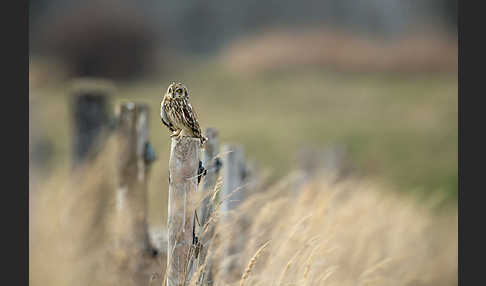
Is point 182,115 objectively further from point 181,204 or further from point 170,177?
point 181,204

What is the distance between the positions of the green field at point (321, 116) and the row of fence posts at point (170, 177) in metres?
1.48

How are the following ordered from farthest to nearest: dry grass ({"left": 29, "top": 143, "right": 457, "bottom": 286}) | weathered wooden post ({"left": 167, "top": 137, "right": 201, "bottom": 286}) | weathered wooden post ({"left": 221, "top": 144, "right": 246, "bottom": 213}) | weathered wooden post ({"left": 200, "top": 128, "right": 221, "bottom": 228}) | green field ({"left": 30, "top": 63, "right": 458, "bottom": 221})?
green field ({"left": 30, "top": 63, "right": 458, "bottom": 221}) < weathered wooden post ({"left": 221, "top": 144, "right": 246, "bottom": 213}) < dry grass ({"left": 29, "top": 143, "right": 457, "bottom": 286}) < weathered wooden post ({"left": 200, "top": 128, "right": 221, "bottom": 228}) < weathered wooden post ({"left": 167, "top": 137, "right": 201, "bottom": 286})

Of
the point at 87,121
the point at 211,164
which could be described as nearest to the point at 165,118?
the point at 211,164

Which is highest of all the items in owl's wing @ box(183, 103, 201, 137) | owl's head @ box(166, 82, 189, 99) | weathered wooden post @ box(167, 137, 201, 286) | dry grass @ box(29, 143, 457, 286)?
owl's head @ box(166, 82, 189, 99)

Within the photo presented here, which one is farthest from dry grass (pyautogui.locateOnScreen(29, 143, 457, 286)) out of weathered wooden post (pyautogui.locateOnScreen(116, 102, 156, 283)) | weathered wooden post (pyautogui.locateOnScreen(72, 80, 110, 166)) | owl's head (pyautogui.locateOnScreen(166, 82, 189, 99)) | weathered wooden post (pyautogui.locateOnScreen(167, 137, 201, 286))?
owl's head (pyautogui.locateOnScreen(166, 82, 189, 99))

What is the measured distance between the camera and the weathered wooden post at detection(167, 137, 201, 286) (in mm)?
2072

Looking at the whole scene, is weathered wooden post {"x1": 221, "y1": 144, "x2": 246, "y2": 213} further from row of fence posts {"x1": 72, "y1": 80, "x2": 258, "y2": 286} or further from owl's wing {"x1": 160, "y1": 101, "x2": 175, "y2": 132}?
owl's wing {"x1": 160, "y1": 101, "x2": 175, "y2": 132}

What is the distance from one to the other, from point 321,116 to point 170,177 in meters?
11.9

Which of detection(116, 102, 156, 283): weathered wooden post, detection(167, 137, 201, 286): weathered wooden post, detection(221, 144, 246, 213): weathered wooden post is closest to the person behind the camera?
detection(167, 137, 201, 286): weathered wooden post

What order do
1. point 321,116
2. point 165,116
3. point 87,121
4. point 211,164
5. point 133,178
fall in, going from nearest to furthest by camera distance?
1. point 165,116
2. point 211,164
3. point 133,178
4. point 87,121
5. point 321,116

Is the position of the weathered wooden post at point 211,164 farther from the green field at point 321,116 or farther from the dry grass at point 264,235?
the green field at point 321,116

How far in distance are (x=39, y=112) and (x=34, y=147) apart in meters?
0.41

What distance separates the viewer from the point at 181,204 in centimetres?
207

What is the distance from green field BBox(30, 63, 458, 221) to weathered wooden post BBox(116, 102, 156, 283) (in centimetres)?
234
